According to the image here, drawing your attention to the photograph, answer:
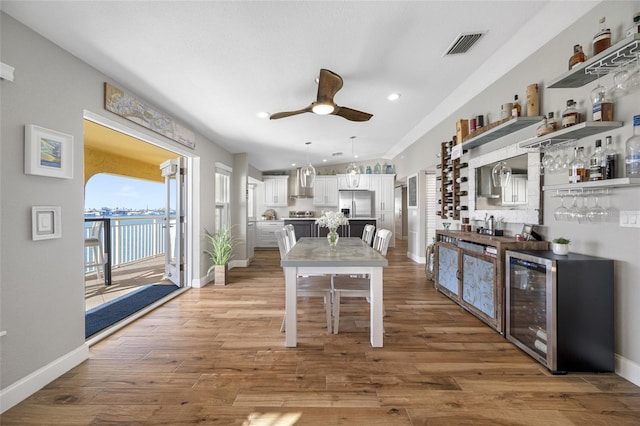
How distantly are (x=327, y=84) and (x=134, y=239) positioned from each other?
597 cm

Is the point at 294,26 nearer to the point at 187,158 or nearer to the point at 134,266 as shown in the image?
the point at 187,158

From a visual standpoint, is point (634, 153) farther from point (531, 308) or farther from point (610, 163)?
point (531, 308)

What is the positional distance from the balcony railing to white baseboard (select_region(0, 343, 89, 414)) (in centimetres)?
308

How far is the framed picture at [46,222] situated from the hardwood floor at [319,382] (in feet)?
3.30

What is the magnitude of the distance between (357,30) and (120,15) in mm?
1618

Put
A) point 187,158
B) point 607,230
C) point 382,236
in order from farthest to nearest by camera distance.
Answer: point 187,158, point 382,236, point 607,230

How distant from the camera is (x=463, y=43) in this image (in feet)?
8.00

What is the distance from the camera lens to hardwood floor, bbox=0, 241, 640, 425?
1.57m

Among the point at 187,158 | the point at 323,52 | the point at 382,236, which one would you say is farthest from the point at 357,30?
the point at 187,158

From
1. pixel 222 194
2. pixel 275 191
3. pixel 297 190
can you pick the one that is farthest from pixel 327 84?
pixel 275 191

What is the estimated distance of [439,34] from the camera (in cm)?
228

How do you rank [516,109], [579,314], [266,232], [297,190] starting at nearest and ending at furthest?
1. [579,314]
2. [516,109]
3. [266,232]
4. [297,190]

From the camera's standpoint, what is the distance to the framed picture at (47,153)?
1.71 meters

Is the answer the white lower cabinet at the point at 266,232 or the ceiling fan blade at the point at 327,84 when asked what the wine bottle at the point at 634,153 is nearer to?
the ceiling fan blade at the point at 327,84
